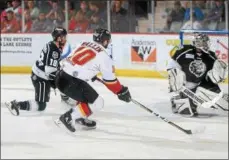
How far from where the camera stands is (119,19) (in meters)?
0.64

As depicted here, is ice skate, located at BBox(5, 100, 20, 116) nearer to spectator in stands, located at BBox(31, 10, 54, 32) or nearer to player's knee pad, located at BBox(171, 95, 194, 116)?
player's knee pad, located at BBox(171, 95, 194, 116)

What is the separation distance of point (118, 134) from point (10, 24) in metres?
0.95

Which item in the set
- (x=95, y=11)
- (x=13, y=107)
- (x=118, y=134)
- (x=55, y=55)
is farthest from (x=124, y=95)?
(x=95, y=11)

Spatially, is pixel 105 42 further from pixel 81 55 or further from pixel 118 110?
pixel 118 110

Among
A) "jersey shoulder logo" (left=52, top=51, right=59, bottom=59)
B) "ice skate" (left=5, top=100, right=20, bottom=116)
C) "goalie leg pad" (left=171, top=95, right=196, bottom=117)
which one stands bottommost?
"goalie leg pad" (left=171, top=95, right=196, bottom=117)

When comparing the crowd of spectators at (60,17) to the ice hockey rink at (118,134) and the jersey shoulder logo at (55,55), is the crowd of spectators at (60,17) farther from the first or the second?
the ice hockey rink at (118,134)

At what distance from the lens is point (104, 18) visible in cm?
65

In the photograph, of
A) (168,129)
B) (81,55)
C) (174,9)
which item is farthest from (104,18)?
(168,129)

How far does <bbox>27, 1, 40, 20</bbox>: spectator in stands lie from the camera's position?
0.66 meters

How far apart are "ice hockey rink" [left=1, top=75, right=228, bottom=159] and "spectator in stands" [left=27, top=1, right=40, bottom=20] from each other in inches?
12.6

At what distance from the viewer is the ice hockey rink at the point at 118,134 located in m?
1.11

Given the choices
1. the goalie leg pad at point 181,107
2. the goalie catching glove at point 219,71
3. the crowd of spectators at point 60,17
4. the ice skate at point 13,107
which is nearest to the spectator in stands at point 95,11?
the crowd of spectators at point 60,17

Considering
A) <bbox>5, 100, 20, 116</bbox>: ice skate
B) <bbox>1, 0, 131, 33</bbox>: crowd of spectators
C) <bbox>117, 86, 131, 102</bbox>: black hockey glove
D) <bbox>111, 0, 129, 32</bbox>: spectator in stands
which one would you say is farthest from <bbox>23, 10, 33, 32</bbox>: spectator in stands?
<bbox>5, 100, 20, 116</bbox>: ice skate

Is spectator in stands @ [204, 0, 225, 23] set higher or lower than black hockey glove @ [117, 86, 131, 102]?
higher
